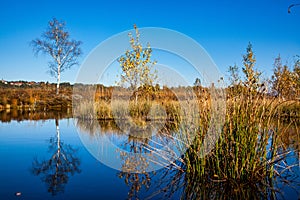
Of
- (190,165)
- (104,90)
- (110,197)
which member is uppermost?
(104,90)

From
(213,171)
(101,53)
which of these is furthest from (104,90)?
(213,171)

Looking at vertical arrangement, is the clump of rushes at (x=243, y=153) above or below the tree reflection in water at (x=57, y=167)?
above

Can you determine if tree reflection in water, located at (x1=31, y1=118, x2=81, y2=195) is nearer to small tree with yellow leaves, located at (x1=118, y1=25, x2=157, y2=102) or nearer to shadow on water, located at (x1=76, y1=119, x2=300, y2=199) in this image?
shadow on water, located at (x1=76, y1=119, x2=300, y2=199)

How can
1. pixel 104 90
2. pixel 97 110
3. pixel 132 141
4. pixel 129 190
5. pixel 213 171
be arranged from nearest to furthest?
pixel 129 190 < pixel 213 171 < pixel 132 141 < pixel 97 110 < pixel 104 90

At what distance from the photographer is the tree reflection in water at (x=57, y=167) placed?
338 centimetres

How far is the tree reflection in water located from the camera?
3.38 m

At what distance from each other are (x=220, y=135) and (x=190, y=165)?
0.57 meters

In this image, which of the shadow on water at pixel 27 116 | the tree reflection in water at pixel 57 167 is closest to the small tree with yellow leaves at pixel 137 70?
the shadow on water at pixel 27 116

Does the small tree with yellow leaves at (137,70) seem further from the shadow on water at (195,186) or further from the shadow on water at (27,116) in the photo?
the shadow on water at (195,186)

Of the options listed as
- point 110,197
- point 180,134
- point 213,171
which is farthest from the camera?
point 180,134

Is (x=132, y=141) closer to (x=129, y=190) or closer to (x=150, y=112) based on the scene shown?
(x=129, y=190)

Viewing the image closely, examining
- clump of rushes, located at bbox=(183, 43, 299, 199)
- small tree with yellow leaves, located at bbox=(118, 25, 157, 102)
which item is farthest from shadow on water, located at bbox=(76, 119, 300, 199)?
small tree with yellow leaves, located at bbox=(118, 25, 157, 102)

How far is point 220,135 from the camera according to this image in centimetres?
338

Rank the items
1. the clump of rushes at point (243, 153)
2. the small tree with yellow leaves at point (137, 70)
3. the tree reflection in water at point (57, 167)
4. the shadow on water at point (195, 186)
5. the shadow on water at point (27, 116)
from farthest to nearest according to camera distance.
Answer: the shadow on water at point (27, 116)
the small tree with yellow leaves at point (137, 70)
the tree reflection in water at point (57, 167)
the clump of rushes at point (243, 153)
the shadow on water at point (195, 186)
